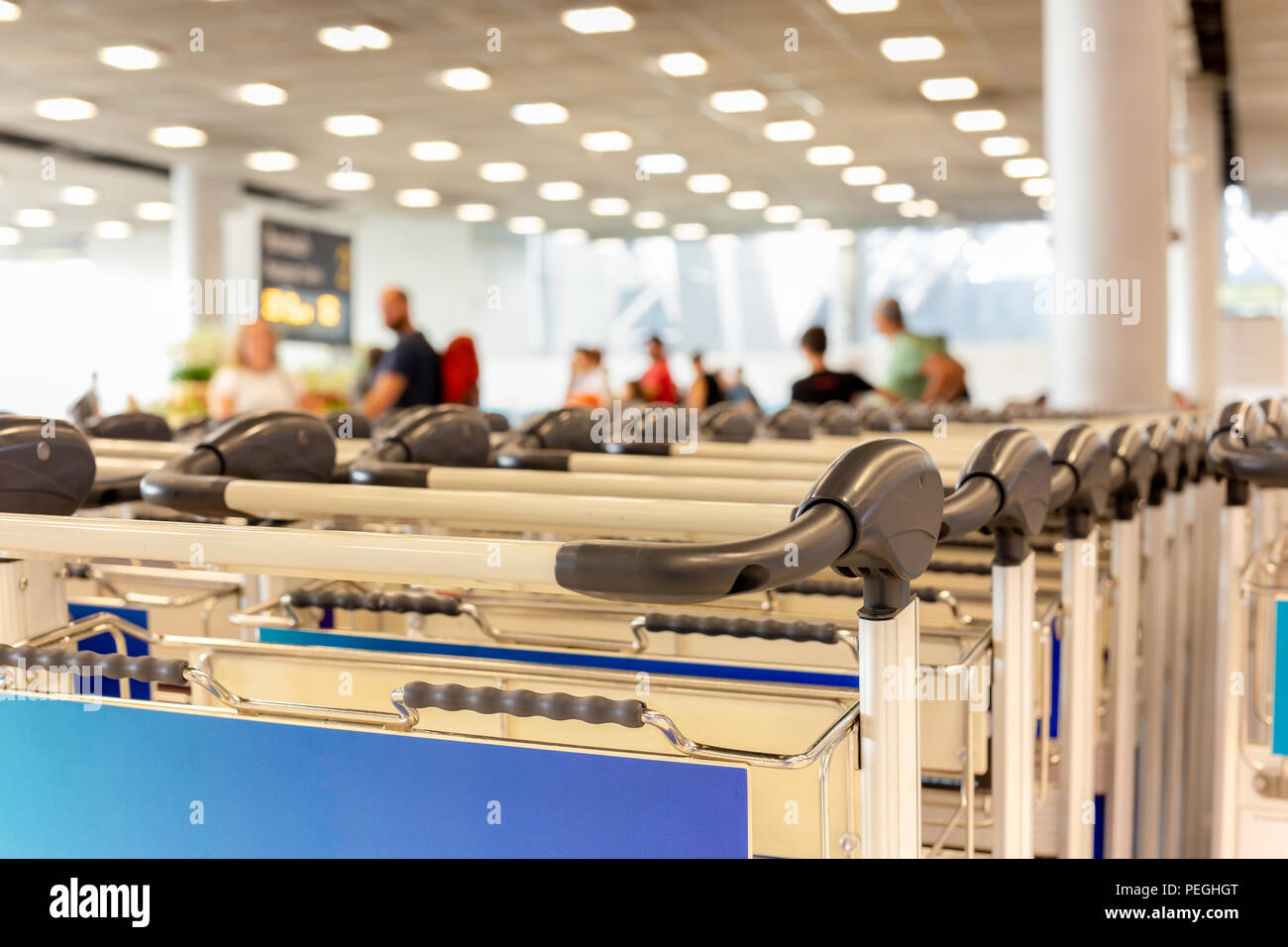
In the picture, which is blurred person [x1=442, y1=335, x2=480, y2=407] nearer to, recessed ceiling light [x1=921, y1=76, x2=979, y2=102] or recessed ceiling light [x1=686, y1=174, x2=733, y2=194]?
recessed ceiling light [x1=921, y1=76, x2=979, y2=102]

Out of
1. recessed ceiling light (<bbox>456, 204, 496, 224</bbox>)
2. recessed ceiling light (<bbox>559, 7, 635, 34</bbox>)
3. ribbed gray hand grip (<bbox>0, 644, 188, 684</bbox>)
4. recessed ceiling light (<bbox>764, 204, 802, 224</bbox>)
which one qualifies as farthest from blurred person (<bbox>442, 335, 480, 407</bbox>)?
recessed ceiling light (<bbox>764, 204, 802, 224</bbox>)

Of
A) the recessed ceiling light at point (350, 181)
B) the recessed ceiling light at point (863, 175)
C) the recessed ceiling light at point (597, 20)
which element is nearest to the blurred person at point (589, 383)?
the recessed ceiling light at point (597, 20)

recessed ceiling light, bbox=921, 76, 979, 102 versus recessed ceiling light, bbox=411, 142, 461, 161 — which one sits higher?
recessed ceiling light, bbox=411, 142, 461, 161

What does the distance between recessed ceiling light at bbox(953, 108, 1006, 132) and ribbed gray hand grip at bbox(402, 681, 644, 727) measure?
33.9 feet

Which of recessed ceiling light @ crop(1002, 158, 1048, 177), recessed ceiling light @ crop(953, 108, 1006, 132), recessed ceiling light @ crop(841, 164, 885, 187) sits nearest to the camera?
recessed ceiling light @ crop(953, 108, 1006, 132)

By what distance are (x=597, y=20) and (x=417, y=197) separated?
7763mm

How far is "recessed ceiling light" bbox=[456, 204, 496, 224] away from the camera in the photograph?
623 inches

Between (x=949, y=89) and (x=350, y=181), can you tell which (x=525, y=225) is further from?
(x=949, y=89)

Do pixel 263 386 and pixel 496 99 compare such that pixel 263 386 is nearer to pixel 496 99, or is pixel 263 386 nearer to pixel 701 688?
pixel 496 99

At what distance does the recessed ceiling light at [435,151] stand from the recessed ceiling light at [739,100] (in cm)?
276

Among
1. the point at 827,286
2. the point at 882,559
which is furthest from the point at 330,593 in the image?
the point at 827,286

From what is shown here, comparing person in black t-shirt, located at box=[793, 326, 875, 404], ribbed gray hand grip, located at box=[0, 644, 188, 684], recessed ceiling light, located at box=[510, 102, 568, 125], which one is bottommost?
ribbed gray hand grip, located at box=[0, 644, 188, 684]
